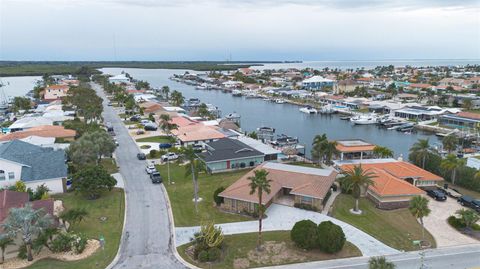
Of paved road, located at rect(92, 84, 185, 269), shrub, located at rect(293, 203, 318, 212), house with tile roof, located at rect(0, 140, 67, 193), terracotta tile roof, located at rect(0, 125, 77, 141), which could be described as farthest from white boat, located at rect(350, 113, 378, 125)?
house with tile roof, located at rect(0, 140, 67, 193)

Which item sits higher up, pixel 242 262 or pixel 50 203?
pixel 50 203

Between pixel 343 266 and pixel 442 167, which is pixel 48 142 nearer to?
pixel 343 266

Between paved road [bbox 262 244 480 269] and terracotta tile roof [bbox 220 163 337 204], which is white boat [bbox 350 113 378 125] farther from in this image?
paved road [bbox 262 244 480 269]

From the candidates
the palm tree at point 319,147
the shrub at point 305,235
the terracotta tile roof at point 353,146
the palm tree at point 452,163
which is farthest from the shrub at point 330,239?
the terracotta tile roof at point 353,146

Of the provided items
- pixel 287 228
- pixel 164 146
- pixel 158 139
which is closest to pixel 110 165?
pixel 164 146

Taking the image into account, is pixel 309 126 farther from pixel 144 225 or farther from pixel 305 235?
pixel 305 235

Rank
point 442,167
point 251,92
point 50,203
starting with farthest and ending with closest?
point 251,92 → point 442,167 → point 50,203

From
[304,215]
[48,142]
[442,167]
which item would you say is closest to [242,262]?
[304,215]
